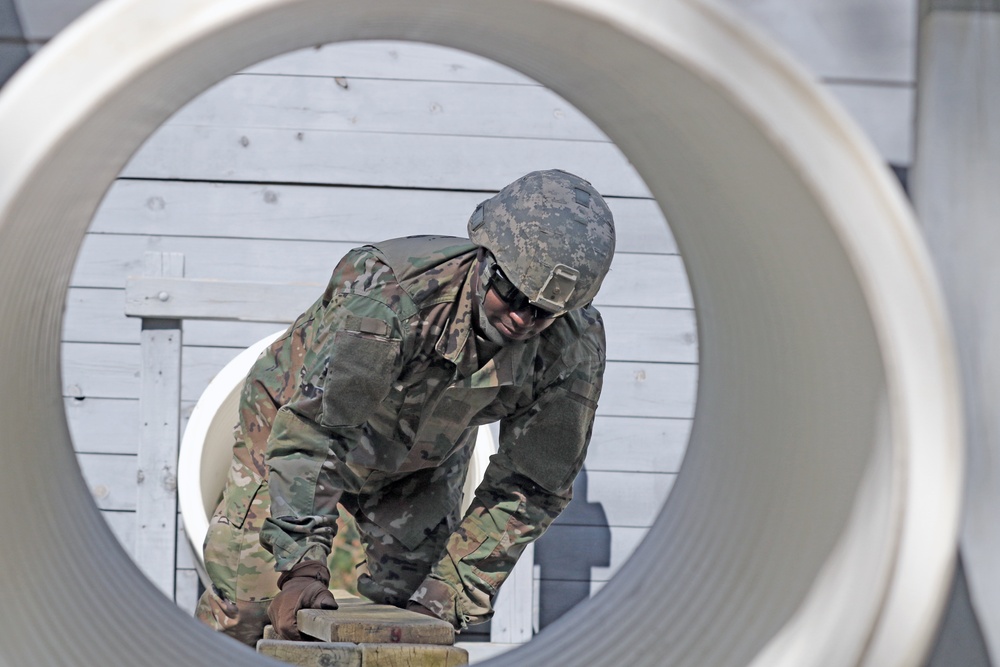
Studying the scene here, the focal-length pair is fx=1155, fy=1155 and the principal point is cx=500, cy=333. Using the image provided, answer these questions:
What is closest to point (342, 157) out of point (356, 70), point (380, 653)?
point (356, 70)

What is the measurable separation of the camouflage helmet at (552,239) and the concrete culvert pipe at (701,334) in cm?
30

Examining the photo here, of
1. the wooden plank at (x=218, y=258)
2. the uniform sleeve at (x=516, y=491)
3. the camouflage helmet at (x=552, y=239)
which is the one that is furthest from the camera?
the wooden plank at (x=218, y=258)

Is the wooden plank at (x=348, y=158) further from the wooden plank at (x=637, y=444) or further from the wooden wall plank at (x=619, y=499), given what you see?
the wooden wall plank at (x=619, y=499)

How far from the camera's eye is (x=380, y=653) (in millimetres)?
2162

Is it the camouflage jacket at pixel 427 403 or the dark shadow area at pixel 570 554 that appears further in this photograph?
the dark shadow area at pixel 570 554

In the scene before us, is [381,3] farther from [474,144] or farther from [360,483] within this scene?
[474,144]

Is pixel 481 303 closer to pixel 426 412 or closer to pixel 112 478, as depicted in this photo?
pixel 426 412

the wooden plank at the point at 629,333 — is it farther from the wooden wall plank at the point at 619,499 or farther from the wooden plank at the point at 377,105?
the wooden plank at the point at 377,105

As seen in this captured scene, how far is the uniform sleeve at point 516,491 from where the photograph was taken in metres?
2.98

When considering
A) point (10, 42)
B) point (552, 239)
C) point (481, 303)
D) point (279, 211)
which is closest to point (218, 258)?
point (279, 211)

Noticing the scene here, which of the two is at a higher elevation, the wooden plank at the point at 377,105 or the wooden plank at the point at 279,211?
the wooden plank at the point at 377,105

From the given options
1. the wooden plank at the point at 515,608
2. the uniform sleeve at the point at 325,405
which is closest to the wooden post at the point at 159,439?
the wooden plank at the point at 515,608

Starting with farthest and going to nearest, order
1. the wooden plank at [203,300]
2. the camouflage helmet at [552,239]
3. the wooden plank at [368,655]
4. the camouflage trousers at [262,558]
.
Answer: the wooden plank at [203,300] < the camouflage trousers at [262,558] < the camouflage helmet at [552,239] < the wooden plank at [368,655]

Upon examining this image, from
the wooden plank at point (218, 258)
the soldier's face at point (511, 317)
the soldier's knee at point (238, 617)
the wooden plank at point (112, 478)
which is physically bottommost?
the soldier's knee at point (238, 617)
